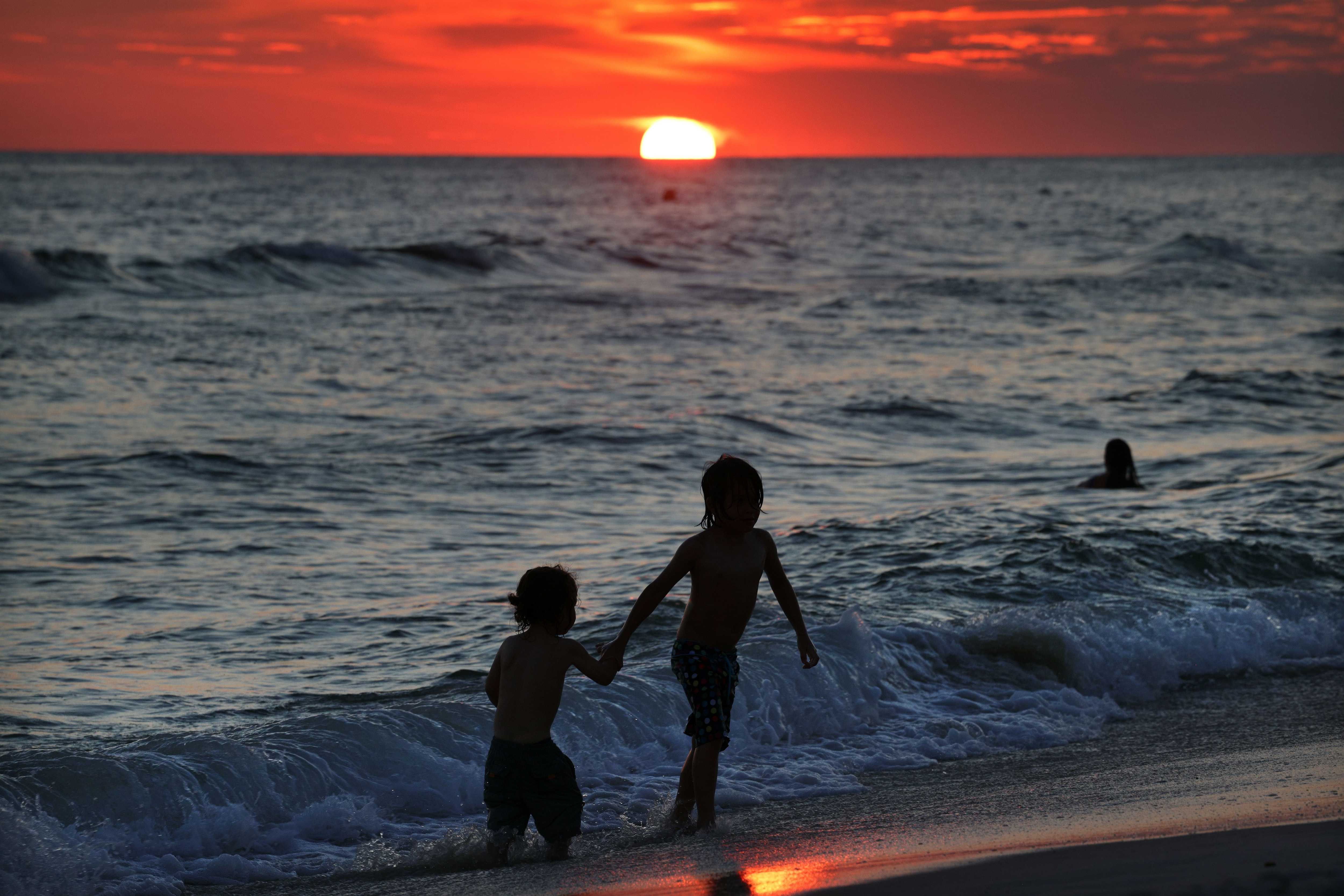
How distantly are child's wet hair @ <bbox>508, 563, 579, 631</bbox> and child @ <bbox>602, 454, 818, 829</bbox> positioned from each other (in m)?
0.32

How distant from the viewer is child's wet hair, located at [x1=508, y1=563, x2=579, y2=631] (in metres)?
4.15

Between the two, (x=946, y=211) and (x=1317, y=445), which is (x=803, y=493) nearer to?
(x=1317, y=445)

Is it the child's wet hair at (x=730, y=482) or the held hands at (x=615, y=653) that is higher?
the child's wet hair at (x=730, y=482)

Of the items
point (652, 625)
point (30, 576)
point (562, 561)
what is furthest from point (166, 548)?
point (652, 625)

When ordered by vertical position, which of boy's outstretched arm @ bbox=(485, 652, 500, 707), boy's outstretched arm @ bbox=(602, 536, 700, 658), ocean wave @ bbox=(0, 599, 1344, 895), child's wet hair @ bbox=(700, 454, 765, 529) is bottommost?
ocean wave @ bbox=(0, 599, 1344, 895)

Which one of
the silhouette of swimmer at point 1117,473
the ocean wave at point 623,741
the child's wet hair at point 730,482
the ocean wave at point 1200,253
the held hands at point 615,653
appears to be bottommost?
the ocean wave at point 623,741

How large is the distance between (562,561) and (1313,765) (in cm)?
→ 500

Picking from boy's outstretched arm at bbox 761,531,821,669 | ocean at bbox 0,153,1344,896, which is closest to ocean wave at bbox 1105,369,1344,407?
ocean at bbox 0,153,1344,896

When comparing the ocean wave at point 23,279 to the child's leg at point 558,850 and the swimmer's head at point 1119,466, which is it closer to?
the swimmer's head at point 1119,466

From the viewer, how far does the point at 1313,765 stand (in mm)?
5125

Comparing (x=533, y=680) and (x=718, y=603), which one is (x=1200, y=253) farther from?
(x=533, y=680)

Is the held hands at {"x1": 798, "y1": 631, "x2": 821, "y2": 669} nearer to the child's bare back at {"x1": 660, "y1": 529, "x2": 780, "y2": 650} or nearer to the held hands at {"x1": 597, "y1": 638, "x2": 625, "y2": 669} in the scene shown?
the child's bare back at {"x1": 660, "y1": 529, "x2": 780, "y2": 650}

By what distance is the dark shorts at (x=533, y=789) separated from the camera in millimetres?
4234

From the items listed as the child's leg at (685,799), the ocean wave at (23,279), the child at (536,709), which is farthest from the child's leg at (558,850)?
the ocean wave at (23,279)
